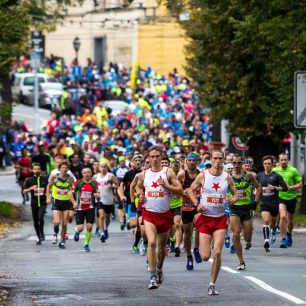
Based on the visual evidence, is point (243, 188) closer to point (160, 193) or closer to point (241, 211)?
point (241, 211)

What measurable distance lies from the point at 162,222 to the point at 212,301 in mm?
2291

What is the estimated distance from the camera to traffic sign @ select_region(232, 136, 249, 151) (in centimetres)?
4412

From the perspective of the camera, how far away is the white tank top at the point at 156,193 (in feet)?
64.4

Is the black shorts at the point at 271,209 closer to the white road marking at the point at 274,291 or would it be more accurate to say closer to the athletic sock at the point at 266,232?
the athletic sock at the point at 266,232

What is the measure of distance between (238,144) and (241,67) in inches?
A: 121

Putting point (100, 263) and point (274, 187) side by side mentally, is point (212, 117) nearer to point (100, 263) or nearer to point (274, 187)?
point (274, 187)

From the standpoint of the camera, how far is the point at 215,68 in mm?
42406

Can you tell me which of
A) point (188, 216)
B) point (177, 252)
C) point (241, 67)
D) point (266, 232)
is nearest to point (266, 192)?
point (266, 232)

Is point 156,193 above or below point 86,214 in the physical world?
above

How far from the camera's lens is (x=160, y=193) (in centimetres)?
1966

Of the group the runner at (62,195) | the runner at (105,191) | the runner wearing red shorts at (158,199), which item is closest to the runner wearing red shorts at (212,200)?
the runner wearing red shorts at (158,199)

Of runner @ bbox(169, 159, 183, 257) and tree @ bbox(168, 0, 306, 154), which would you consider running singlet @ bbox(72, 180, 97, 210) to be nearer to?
runner @ bbox(169, 159, 183, 257)

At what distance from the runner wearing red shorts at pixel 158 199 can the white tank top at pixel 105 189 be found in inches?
434

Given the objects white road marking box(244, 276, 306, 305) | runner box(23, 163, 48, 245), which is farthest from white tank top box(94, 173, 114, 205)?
white road marking box(244, 276, 306, 305)
